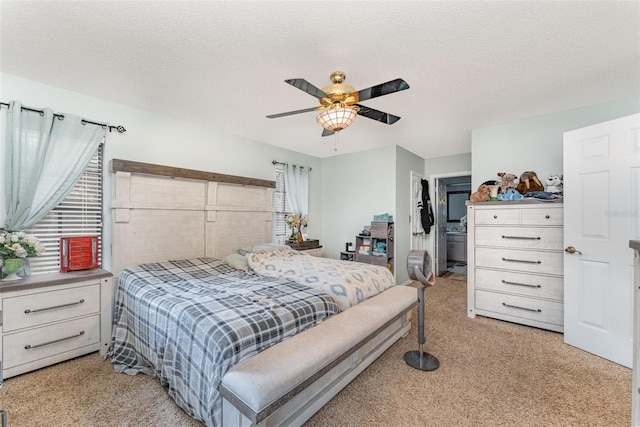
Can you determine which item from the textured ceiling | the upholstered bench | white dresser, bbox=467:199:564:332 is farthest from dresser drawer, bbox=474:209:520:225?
the upholstered bench

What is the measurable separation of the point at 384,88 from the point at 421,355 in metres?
2.11

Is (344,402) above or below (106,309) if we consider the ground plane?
below

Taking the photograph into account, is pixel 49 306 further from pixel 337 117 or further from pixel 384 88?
pixel 384 88

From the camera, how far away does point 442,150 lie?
4.71 meters

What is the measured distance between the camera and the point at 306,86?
180cm

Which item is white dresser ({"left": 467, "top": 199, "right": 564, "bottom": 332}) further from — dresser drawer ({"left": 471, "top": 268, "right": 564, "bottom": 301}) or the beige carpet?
the beige carpet

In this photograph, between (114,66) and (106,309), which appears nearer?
(114,66)

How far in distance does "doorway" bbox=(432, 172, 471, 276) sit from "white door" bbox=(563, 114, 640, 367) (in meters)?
2.50

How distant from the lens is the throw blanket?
227cm

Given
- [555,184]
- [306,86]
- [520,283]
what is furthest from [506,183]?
[306,86]

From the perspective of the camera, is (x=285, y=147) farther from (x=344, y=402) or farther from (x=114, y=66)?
(x=344, y=402)

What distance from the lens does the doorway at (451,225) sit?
547 centimetres

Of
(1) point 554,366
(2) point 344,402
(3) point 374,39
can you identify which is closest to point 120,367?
(2) point 344,402

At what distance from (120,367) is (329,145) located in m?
3.76
